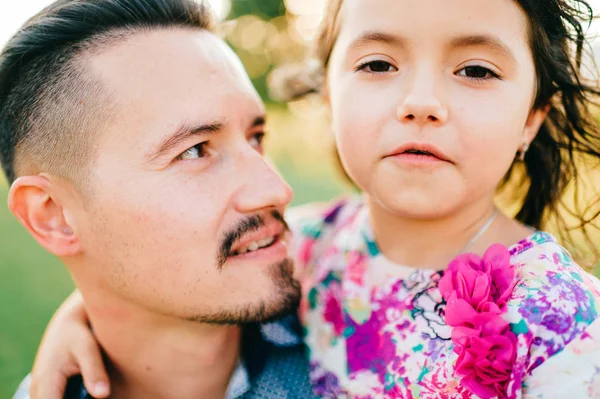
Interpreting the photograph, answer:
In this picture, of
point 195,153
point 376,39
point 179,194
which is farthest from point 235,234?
point 376,39

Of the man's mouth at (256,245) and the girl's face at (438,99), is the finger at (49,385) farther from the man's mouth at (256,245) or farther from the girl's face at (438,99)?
the girl's face at (438,99)

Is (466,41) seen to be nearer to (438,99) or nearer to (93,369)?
(438,99)

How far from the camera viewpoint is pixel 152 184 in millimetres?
1952

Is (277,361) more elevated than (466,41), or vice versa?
(466,41)

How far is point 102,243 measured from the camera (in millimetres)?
2029

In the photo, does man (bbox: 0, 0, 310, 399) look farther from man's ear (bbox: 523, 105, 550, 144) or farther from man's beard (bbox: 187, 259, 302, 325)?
man's ear (bbox: 523, 105, 550, 144)

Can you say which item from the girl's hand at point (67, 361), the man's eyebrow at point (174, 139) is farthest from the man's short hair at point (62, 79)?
the girl's hand at point (67, 361)

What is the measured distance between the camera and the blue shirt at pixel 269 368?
2113 millimetres

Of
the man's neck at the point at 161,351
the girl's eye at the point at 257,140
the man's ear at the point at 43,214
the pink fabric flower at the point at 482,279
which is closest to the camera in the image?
the pink fabric flower at the point at 482,279

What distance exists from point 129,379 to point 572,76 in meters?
2.10

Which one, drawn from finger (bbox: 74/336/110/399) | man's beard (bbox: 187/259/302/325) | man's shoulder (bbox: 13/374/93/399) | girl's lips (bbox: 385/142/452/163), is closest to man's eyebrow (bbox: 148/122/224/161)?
man's beard (bbox: 187/259/302/325)

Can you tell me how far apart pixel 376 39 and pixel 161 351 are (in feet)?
4.68

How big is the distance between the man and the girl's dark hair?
1.99 ft

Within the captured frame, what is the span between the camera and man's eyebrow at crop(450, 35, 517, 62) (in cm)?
163
